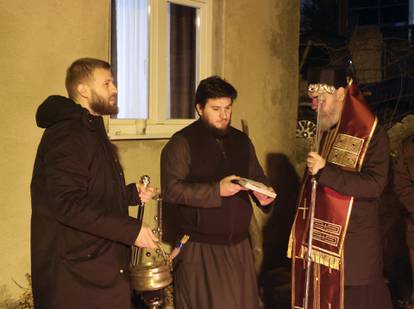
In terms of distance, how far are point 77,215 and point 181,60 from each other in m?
3.28

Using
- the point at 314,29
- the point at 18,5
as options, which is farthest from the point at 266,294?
the point at 314,29

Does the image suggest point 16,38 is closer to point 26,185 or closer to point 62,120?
point 26,185

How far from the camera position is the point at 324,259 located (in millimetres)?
4328

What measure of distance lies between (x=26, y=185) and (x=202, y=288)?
64.9 inches

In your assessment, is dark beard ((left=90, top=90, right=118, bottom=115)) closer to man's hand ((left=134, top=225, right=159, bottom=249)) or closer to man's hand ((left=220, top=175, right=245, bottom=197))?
man's hand ((left=134, top=225, right=159, bottom=249))

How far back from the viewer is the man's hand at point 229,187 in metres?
3.97

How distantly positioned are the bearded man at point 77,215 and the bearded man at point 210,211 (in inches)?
32.3

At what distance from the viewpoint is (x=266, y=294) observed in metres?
6.34

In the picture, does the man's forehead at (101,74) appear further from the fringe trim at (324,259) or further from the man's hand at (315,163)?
the fringe trim at (324,259)

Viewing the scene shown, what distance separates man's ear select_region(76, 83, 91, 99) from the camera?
347cm

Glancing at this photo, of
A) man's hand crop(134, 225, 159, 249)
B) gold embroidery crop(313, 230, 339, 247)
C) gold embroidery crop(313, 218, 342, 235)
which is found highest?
man's hand crop(134, 225, 159, 249)

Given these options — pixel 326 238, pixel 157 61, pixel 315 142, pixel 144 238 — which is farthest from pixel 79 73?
pixel 157 61

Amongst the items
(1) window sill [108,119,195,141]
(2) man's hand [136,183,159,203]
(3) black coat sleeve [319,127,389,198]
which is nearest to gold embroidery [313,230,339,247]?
(3) black coat sleeve [319,127,389,198]

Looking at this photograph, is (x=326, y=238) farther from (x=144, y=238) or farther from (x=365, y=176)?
(x=144, y=238)
